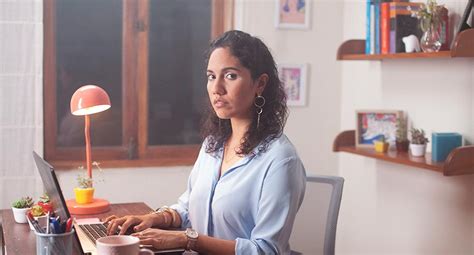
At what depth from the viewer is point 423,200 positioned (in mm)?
3176

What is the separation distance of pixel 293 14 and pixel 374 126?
84 cm

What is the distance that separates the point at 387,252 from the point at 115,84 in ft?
5.66

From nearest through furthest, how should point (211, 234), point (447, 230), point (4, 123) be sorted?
point (211, 234), point (447, 230), point (4, 123)

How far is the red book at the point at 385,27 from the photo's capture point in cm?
313

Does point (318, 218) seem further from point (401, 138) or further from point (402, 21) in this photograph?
point (402, 21)

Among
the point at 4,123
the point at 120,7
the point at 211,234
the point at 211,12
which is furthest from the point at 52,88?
the point at 211,234

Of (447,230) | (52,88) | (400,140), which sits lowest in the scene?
(447,230)

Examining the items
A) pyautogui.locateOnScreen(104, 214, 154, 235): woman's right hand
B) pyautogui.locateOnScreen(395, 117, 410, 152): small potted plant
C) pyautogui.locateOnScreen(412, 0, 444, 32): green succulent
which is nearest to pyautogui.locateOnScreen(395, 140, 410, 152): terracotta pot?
pyautogui.locateOnScreen(395, 117, 410, 152): small potted plant

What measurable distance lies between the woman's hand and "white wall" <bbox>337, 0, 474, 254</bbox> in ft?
5.33

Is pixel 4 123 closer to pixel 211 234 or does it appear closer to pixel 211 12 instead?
pixel 211 12

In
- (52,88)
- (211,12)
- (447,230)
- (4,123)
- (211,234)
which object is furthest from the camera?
(211,12)

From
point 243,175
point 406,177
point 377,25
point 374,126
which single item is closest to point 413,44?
point 377,25

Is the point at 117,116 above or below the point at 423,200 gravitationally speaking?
above

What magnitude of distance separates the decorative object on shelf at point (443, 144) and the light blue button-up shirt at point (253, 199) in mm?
1103
